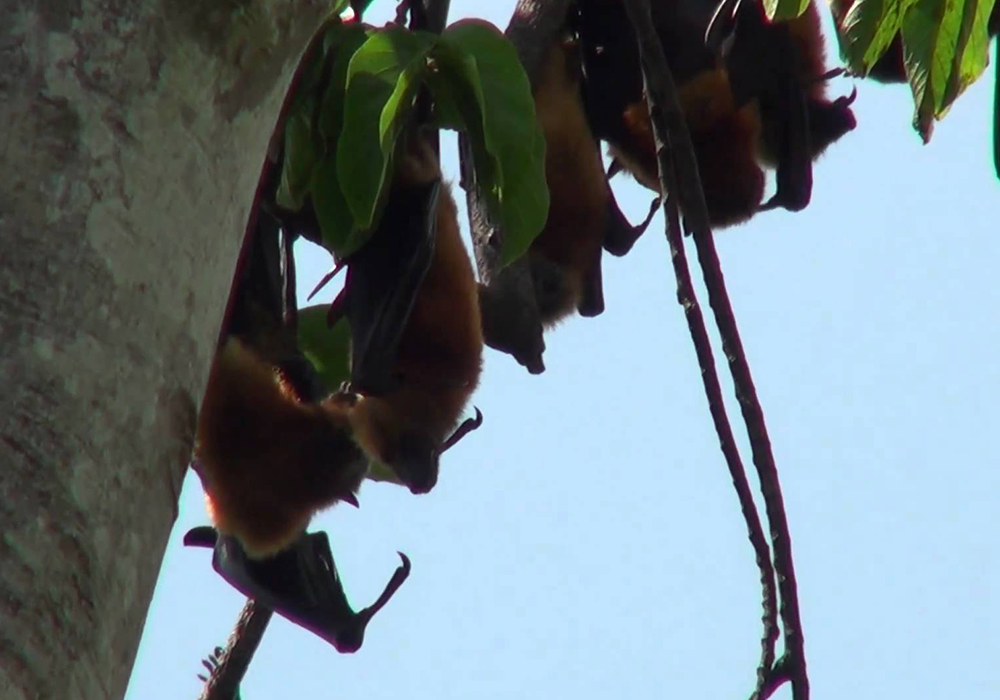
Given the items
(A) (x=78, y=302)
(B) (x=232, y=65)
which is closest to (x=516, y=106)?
(B) (x=232, y=65)

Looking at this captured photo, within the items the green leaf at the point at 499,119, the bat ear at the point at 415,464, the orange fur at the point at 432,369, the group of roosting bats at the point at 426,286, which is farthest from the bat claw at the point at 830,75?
the green leaf at the point at 499,119

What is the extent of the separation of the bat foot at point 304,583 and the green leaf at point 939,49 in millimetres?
2189

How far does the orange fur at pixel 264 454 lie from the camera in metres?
4.11

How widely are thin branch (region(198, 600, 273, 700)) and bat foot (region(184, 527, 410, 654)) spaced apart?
47 cm

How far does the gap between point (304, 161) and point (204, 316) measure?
1.07 meters

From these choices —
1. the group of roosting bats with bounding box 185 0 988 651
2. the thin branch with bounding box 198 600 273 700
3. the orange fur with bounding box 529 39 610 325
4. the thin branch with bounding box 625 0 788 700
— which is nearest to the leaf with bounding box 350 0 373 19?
the group of roosting bats with bounding box 185 0 988 651

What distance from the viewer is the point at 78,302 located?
1.49 m

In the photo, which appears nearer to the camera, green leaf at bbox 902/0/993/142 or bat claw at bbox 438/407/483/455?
green leaf at bbox 902/0/993/142

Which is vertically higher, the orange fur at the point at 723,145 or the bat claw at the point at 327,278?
the orange fur at the point at 723,145

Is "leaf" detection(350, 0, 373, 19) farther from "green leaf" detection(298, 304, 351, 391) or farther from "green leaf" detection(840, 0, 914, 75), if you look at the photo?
"green leaf" detection(298, 304, 351, 391)

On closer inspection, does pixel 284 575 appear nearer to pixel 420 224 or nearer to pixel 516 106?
pixel 420 224

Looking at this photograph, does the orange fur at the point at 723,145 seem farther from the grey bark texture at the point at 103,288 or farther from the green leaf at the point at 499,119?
the grey bark texture at the point at 103,288

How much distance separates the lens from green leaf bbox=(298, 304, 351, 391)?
4125mm

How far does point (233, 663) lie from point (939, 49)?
2081mm
